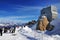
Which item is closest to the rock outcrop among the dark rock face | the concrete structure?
Answer: the dark rock face

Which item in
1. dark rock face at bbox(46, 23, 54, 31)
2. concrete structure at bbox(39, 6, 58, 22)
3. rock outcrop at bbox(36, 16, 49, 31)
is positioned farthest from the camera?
concrete structure at bbox(39, 6, 58, 22)

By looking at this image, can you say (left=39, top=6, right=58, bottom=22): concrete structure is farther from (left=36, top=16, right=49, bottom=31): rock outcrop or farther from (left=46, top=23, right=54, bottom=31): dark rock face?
(left=36, top=16, right=49, bottom=31): rock outcrop

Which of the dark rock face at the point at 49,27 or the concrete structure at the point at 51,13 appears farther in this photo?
the concrete structure at the point at 51,13

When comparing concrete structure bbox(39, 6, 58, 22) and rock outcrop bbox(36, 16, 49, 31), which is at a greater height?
concrete structure bbox(39, 6, 58, 22)

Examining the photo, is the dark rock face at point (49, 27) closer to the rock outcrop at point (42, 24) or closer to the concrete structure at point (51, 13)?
the rock outcrop at point (42, 24)

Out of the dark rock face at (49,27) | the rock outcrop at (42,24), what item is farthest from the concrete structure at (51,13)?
the rock outcrop at (42,24)

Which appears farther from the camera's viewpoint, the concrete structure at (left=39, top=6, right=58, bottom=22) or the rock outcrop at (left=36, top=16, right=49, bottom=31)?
the concrete structure at (left=39, top=6, right=58, bottom=22)

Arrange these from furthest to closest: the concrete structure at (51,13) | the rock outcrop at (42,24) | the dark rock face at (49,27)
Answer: the concrete structure at (51,13), the rock outcrop at (42,24), the dark rock face at (49,27)

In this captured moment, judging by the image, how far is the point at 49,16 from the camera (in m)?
50.3

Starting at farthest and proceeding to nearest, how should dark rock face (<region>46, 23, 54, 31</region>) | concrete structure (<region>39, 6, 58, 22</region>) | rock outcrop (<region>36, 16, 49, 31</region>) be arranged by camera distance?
concrete structure (<region>39, 6, 58, 22</region>), rock outcrop (<region>36, 16, 49, 31</region>), dark rock face (<region>46, 23, 54, 31</region>)

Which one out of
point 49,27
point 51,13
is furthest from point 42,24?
point 51,13

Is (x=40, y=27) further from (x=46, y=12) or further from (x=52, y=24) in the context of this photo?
(x=46, y=12)

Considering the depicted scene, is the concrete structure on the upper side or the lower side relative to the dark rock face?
upper

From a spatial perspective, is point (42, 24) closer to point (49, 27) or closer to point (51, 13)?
point (49, 27)
